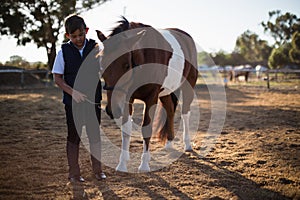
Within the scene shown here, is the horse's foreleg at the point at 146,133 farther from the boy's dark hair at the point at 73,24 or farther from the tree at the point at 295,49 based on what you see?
the tree at the point at 295,49

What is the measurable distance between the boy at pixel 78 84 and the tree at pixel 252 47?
2290 inches

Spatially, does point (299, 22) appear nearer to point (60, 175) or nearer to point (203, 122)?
point (203, 122)

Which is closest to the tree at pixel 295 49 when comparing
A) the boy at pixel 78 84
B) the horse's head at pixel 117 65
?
the horse's head at pixel 117 65

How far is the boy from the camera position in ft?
8.73

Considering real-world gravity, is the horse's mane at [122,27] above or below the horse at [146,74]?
above

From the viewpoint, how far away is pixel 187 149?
418 centimetres

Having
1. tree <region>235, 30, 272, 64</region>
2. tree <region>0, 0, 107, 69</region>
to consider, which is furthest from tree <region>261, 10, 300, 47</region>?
tree <region>0, 0, 107, 69</region>

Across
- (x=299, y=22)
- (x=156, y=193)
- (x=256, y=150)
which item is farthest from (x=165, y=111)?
(x=299, y=22)

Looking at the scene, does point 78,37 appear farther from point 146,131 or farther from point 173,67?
point 173,67

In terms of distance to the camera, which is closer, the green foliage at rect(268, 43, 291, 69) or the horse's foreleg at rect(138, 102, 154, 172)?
the horse's foreleg at rect(138, 102, 154, 172)

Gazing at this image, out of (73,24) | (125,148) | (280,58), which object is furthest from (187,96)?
(280,58)

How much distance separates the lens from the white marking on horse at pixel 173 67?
12.7 feet

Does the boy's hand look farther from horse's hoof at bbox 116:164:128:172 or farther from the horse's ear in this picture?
horse's hoof at bbox 116:164:128:172

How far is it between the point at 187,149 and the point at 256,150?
1.00 metres
